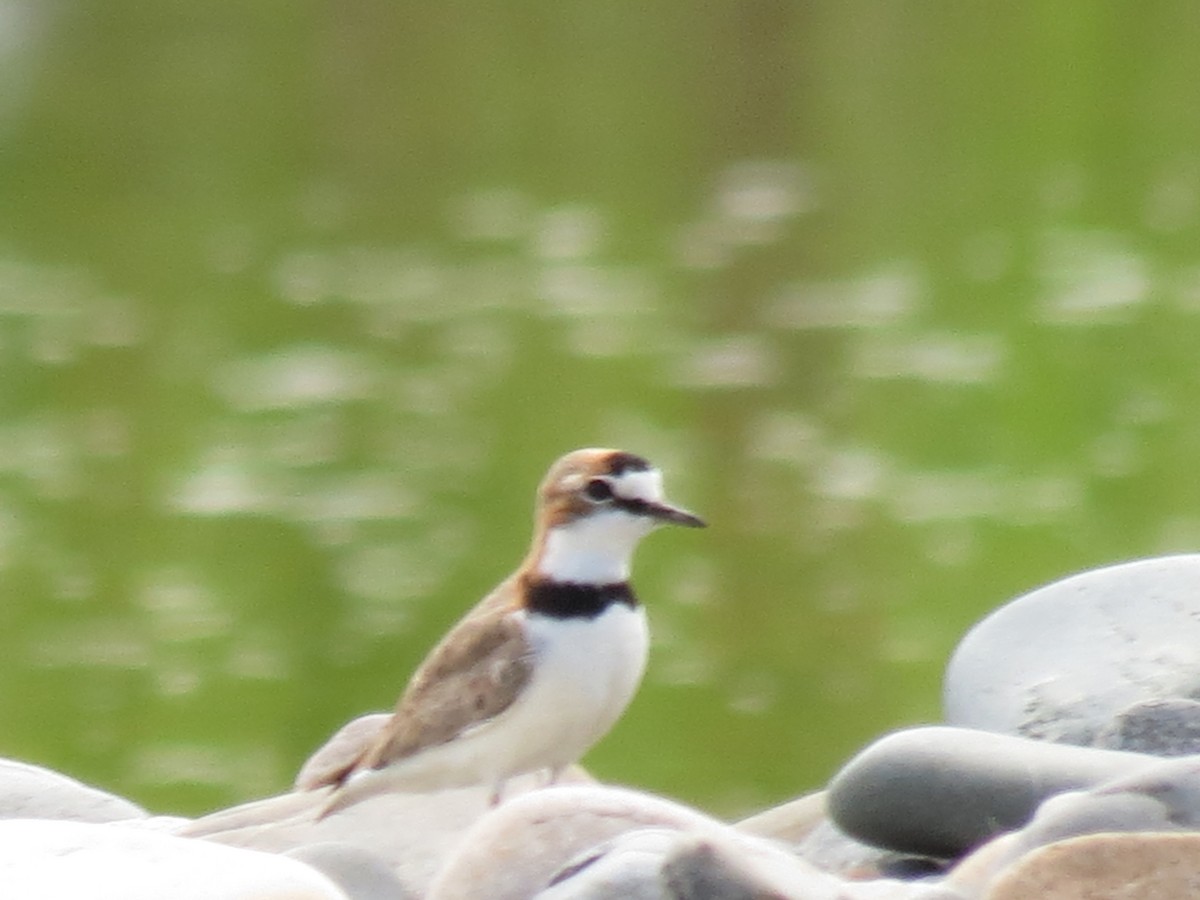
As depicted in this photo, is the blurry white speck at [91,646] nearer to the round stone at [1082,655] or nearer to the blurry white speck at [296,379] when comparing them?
the blurry white speck at [296,379]

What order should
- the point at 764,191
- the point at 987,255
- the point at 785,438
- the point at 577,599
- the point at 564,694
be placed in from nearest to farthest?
1. the point at 564,694
2. the point at 577,599
3. the point at 785,438
4. the point at 987,255
5. the point at 764,191

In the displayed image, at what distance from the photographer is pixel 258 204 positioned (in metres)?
12.9

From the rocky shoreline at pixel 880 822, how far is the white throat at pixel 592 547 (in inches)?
25.3

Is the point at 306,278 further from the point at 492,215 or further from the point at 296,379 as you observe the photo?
the point at 296,379

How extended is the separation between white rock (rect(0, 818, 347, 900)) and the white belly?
0.90 m

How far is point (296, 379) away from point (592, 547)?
568cm

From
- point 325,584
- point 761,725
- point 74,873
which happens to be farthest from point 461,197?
point 74,873

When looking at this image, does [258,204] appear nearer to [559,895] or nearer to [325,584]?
[325,584]

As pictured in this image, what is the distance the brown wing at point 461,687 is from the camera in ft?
16.2

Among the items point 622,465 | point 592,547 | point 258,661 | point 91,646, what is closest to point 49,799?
point 592,547

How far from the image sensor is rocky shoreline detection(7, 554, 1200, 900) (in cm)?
367

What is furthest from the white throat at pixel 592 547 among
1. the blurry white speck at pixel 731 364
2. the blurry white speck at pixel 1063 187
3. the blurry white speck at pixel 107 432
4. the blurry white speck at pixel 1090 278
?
the blurry white speck at pixel 1063 187

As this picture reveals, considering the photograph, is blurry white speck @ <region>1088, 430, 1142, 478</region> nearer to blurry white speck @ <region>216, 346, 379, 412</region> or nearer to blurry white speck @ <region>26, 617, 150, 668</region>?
blurry white speck @ <region>216, 346, 379, 412</region>

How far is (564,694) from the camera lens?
4812 mm
